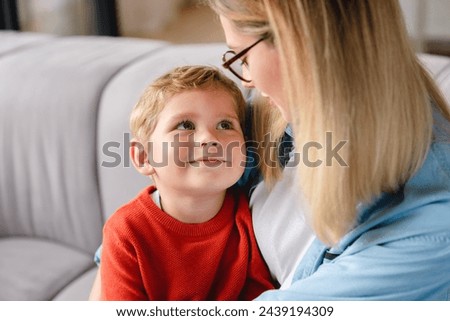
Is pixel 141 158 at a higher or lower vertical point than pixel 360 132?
lower

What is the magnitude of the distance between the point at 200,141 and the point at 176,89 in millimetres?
67

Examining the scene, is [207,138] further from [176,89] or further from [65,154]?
[65,154]

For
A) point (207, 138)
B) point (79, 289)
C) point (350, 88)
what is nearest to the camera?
point (350, 88)

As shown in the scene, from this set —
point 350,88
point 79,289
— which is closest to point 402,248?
point 350,88

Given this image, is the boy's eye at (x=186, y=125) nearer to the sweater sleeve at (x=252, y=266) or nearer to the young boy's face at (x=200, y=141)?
the young boy's face at (x=200, y=141)

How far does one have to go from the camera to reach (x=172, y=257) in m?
0.80

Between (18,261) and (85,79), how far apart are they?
0.34 meters

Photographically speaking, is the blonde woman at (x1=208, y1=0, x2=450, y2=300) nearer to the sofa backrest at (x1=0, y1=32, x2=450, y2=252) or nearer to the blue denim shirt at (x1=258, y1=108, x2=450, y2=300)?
the blue denim shirt at (x1=258, y1=108, x2=450, y2=300)

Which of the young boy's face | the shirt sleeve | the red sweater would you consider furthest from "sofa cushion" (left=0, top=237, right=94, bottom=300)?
the shirt sleeve

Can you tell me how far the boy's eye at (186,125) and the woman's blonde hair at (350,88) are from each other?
0.16 m

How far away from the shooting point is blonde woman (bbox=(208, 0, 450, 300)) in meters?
0.60

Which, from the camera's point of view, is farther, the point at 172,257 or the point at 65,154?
the point at 65,154
